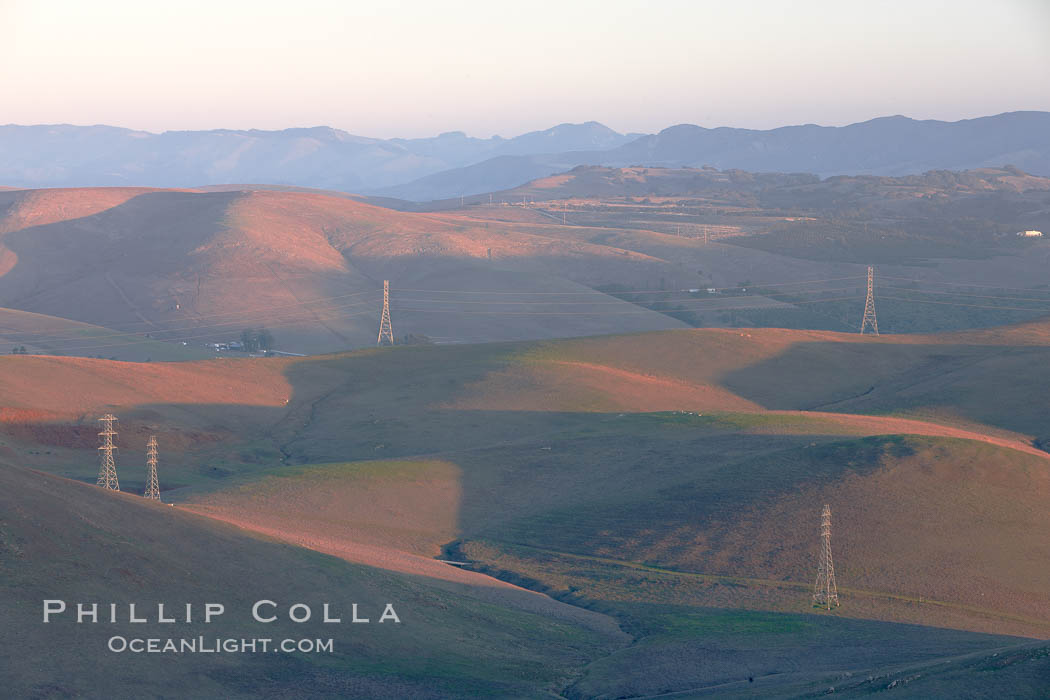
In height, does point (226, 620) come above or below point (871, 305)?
below

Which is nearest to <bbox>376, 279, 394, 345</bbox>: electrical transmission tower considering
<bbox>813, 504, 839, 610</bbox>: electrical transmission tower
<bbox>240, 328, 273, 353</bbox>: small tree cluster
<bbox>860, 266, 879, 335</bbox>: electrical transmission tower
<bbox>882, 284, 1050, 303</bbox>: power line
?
<bbox>240, 328, 273, 353</bbox>: small tree cluster

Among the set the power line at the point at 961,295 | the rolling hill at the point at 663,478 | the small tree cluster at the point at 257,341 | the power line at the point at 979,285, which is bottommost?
the small tree cluster at the point at 257,341

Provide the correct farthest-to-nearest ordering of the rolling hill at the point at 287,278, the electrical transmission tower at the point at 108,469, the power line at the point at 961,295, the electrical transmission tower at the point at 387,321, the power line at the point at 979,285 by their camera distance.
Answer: the power line at the point at 979,285
the power line at the point at 961,295
the rolling hill at the point at 287,278
the electrical transmission tower at the point at 387,321
the electrical transmission tower at the point at 108,469

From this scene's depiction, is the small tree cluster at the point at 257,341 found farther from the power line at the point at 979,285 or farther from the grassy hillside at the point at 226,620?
the power line at the point at 979,285

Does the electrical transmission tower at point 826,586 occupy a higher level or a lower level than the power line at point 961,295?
lower

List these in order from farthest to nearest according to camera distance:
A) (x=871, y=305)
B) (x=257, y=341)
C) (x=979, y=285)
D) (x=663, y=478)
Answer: (x=979, y=285)
(x=871, y=305)
(x=257, y=341)
(x=663, y=478)

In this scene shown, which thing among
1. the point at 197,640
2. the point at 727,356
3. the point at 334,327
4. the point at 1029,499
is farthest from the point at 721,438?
the point at 334,327

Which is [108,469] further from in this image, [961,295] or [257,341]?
[961,295]

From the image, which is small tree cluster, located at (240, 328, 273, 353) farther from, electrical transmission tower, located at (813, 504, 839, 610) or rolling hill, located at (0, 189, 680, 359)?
electrical transmission tower, located at (813, 504, 839, 610)

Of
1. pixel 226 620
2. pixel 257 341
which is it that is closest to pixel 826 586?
pixel 226 620

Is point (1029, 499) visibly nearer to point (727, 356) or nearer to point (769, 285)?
point (727, 356)

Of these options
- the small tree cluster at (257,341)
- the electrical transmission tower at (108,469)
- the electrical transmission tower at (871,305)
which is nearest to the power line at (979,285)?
the electrical transmission tower at (871,305)
